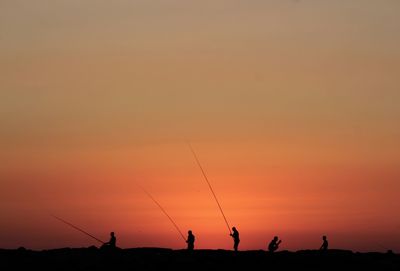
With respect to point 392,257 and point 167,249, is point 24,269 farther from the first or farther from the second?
point 392,257

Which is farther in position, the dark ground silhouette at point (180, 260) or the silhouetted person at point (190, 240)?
the silhouetted person at point (190, 240)

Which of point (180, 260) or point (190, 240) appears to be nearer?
point (180, 260)

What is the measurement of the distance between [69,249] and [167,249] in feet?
18.3

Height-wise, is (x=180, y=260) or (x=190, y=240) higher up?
(x=190, y=240)

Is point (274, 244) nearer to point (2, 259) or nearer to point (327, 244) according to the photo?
point (327, 244)

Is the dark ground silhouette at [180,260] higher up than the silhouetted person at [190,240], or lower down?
lower down

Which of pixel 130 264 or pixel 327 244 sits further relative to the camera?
pixel 327 244

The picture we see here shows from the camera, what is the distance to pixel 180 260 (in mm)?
54219

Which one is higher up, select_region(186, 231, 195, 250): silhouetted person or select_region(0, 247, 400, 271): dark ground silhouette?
select_region(186, 231, 195, 250): silhouetted person

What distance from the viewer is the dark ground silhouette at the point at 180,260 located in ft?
175

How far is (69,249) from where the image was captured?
57250mm

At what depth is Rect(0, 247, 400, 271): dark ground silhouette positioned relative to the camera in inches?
2103

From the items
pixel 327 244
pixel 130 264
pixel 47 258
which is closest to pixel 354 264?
pixel 327 244

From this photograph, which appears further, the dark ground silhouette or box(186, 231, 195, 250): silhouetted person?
box(186, 231, 195, 250): silhouetted person
